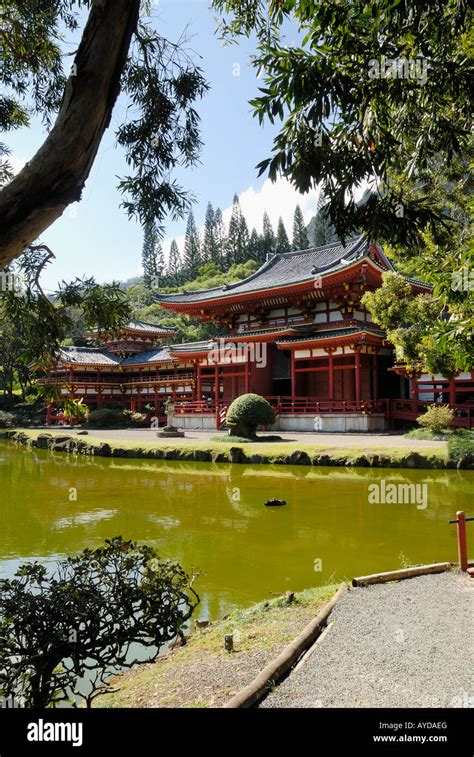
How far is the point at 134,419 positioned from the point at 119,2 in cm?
3273

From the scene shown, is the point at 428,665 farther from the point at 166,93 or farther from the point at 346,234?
the point at 166,93

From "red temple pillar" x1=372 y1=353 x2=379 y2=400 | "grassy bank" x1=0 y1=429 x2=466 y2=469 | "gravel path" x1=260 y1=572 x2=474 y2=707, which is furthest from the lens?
"red temple pillar" x1=372 y1=353 x2=379 y2=400

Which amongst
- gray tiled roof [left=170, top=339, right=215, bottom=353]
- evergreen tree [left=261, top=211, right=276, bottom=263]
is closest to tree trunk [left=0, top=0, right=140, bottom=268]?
gray tiled roof [left=170, top=339, right=215, bottom=353]

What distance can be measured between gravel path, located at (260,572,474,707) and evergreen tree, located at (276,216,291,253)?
→ 7523 centimetres

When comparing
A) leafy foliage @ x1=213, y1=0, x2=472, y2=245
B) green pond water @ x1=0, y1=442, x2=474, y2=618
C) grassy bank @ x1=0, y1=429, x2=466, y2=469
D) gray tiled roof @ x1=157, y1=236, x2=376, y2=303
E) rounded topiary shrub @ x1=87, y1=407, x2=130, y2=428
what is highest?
gray tiled roof @ x1=157, y1=236, x2=376, y2=303

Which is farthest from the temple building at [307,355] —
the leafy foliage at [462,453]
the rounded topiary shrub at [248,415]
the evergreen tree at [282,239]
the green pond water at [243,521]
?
the evergreen tree at [282,239]

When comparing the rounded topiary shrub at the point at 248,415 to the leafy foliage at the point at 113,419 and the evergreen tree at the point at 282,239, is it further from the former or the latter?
the evergreen tree at the point at 282,239

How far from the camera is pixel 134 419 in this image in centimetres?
3469

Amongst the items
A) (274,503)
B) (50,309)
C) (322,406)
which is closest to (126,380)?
(322,406)

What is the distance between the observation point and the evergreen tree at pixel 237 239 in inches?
3447

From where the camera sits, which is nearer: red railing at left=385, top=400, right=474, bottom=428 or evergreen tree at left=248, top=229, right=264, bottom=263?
red railing at left=385, top=400, right=474, bottom=428

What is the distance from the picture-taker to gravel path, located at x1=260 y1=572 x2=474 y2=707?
323 cm

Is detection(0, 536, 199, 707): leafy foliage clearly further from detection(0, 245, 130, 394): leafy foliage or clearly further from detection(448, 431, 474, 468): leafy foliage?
detection(448, 431, 474, 468): leafy foliage

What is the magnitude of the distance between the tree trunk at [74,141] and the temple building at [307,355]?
19.1m
